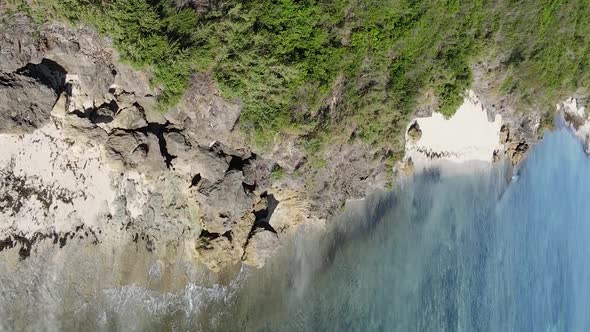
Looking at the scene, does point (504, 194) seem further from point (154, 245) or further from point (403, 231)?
point (154, 245)

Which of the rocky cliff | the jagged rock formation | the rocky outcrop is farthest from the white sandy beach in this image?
the jagged rock formation

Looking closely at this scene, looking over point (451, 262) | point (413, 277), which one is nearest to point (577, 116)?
point (451, 262)

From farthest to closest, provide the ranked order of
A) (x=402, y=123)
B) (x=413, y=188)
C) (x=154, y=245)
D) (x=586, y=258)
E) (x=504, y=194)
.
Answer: (x=586, y=258) → (x=504, y=194) → (x=413, y=188) → (x=402, y=123) → (x=154, y=245)

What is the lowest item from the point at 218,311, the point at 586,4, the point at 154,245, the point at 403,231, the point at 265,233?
the point at 218,311

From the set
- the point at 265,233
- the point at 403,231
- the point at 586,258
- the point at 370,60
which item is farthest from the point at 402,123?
the point at 586,258

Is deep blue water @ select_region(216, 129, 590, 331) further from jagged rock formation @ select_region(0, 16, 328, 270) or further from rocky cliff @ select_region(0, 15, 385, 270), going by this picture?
jagged rock formation @ select_region(0, 16, 328, 270)
